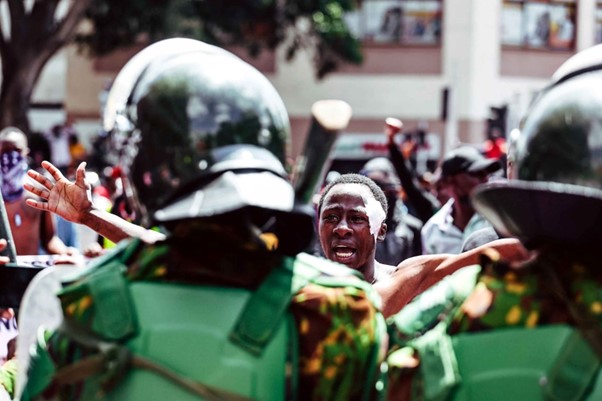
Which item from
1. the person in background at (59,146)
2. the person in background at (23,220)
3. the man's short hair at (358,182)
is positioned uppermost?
the man's short hair at (358,182)

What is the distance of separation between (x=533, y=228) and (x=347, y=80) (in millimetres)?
27260

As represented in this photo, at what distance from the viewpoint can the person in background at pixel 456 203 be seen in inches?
283

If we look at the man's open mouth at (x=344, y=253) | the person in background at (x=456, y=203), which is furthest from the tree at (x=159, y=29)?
the man's open mouth at (x=344, y=253)

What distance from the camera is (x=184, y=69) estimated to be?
2553mm

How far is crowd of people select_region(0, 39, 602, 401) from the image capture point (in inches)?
92.3

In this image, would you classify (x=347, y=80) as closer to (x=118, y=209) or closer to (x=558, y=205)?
(x=118, y=209)

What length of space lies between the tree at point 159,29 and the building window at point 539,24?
471 centimetres

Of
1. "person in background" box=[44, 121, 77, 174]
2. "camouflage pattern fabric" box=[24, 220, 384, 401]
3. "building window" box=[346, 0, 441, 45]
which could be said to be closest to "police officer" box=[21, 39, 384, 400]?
"camouflage pattern fabric" box=[24, 220, 384, 401]

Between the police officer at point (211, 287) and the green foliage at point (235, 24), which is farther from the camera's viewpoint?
the green foliage at point (235, 24)

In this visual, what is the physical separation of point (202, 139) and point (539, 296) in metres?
0.76

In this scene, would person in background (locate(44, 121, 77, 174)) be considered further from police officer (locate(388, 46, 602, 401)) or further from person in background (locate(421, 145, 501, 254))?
police officer (locate(388, 46, 602, 401))

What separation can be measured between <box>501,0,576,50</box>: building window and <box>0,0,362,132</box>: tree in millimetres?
4712

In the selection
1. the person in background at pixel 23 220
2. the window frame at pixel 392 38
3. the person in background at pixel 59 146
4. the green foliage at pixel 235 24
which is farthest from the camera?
the window frame at pixel 392 38

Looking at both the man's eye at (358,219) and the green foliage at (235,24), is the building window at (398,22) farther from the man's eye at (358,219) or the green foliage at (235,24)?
the man's eye at (358,219)
